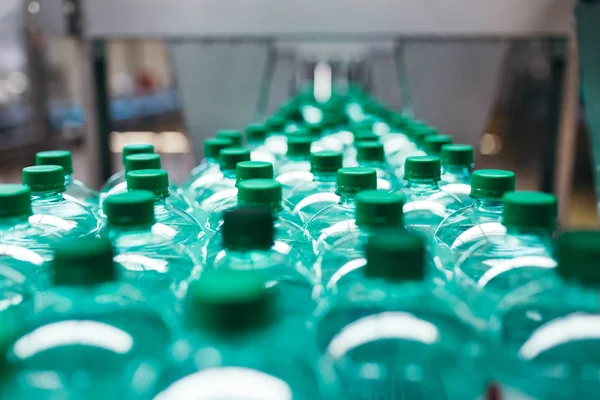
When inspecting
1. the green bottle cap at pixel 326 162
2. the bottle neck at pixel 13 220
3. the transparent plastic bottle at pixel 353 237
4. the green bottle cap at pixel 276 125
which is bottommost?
the transparent plastic bottle at pixel 353 237

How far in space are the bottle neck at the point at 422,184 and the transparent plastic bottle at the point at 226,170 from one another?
32cm

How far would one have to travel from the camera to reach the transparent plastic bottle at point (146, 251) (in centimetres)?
76

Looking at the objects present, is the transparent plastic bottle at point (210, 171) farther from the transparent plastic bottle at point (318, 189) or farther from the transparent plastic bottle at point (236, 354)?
the transparent plastic bottle at point (236, 354)

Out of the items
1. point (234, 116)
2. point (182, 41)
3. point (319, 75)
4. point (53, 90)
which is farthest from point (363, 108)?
point (53, 90)

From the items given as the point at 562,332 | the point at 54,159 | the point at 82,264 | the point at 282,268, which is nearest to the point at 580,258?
the point at 562,332

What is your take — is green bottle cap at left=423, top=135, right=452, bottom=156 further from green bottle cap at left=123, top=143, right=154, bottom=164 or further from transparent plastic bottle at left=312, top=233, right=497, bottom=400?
transparent plastic bottle at left=312, top=233, right=497, bottom=400

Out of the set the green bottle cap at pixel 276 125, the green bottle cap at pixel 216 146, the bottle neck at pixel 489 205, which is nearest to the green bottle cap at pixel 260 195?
the bottle neck at pixel 489 205

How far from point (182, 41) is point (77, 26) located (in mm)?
374

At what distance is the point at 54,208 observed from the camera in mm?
1100

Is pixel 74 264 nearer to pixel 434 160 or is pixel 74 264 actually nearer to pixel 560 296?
pixel 560 296

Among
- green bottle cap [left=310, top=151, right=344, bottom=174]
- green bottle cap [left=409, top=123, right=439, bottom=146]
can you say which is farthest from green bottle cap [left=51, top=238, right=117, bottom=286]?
green bottle cap [left=409, top=123, right=439, bottom=146]

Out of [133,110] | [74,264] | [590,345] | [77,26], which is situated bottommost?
[590,345]

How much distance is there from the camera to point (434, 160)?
1.09 m

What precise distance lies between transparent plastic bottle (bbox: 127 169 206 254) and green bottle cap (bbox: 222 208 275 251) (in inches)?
11.5
